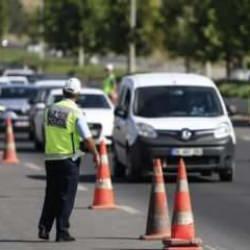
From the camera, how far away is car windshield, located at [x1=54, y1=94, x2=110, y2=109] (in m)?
30.9

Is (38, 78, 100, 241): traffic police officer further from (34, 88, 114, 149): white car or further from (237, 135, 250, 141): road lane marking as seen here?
(237, 135, 250, 141): road lane marking

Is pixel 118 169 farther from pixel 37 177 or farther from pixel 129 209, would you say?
pixel 129 209

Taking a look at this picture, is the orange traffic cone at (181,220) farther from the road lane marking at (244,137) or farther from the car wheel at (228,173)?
the road lane marking at (244,137)

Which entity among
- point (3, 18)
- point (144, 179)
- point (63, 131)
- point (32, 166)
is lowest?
point (3, 18)

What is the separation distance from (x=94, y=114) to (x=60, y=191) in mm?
15950

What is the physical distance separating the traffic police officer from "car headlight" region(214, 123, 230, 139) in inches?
307

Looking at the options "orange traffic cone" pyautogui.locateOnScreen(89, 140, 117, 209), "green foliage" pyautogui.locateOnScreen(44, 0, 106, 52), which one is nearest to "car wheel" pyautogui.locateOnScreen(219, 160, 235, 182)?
"orange traffic cone" pyautogui.locateOnScreen(89, 140, 117, 209)

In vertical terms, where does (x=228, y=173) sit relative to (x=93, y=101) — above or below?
above

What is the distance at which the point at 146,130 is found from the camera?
21797mm

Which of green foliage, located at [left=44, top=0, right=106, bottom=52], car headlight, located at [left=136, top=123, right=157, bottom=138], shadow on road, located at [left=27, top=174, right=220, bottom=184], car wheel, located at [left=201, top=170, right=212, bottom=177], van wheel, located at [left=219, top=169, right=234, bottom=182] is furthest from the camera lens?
green foliage, located at [left=44, top=0, right=106, bottom=52]

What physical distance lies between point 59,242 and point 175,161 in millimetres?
7850

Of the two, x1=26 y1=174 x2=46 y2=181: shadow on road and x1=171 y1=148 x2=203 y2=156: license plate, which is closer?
x1=171 y1=148 x2=203 y2=156: license plate

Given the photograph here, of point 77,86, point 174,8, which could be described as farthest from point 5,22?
point 77,86

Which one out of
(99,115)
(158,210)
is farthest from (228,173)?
(99,115)
